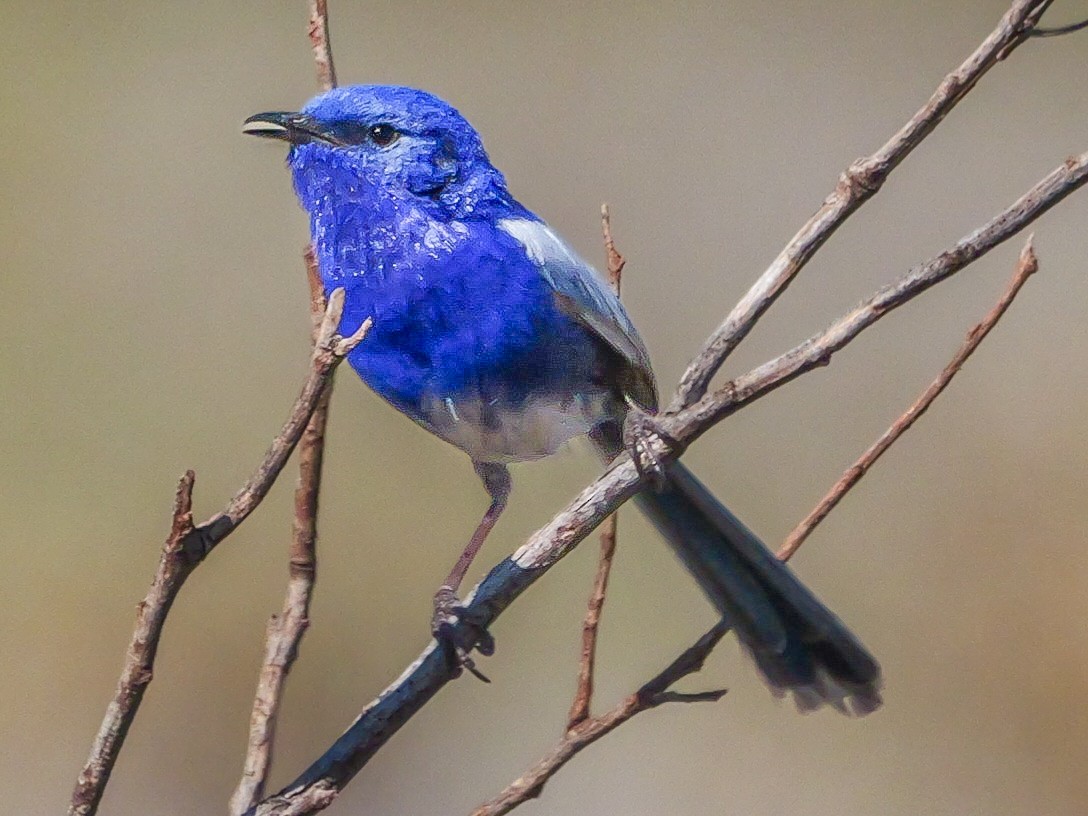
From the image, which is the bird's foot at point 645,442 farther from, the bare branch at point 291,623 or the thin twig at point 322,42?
the thin twig at point 322,42

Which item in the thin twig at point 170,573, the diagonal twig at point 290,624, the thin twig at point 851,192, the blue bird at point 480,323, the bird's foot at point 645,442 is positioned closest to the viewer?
the thin twig at point 170,573

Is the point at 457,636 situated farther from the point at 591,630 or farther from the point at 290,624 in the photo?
the point at 290,624

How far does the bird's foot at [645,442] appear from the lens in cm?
161

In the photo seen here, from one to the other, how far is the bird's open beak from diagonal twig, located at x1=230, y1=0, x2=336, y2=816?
60 centimetres

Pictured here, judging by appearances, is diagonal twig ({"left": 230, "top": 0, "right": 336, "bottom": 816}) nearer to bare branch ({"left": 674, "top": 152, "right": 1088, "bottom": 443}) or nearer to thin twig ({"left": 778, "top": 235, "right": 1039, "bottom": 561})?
bare branch ({"left": 674, "top": 152, "right": 1088, "bottom": 443})

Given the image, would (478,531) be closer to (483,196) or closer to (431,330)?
(431,330)

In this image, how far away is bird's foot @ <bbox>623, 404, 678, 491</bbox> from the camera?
1614mm

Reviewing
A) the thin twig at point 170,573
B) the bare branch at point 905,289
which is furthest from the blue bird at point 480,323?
the thin twig at point 170,573

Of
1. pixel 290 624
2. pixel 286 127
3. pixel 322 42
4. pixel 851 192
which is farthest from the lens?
pixel 286 127

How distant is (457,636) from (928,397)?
28.2 inches

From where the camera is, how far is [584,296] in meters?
2.05

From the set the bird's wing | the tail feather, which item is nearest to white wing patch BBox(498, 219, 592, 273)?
the bird's wing

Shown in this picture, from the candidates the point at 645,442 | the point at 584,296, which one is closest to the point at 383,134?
the point at 584,296

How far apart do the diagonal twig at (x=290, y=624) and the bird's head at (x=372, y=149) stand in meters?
0.53
